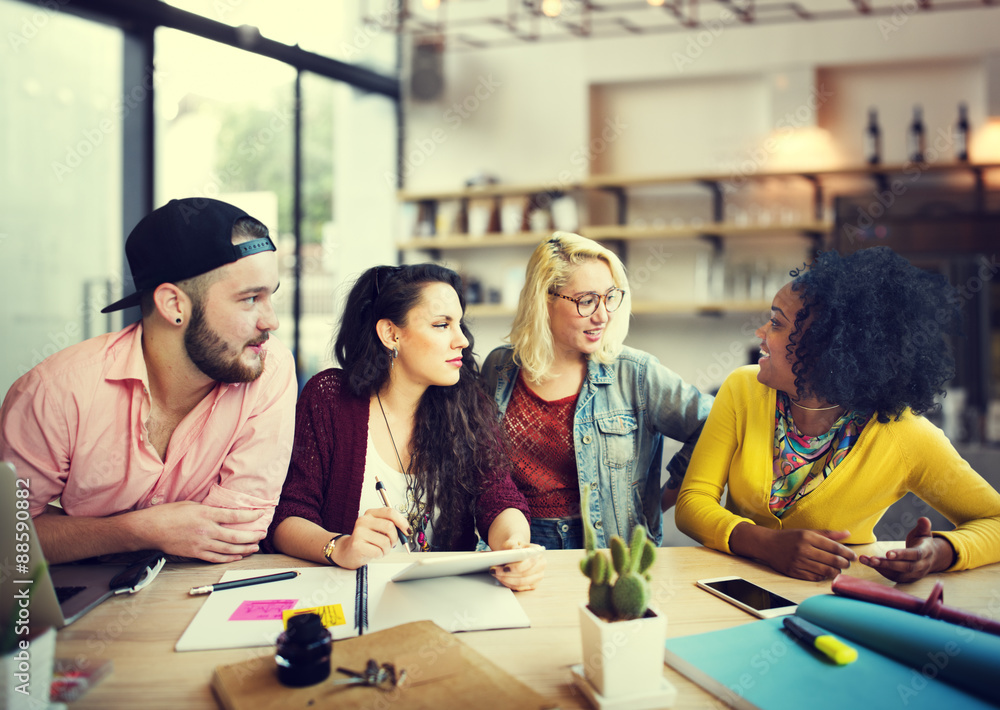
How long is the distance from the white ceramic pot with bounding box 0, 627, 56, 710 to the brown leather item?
A: 1.15m

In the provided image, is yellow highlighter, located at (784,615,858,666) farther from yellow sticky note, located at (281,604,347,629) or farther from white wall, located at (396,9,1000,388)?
white wall, located at (396,9,1000,388)

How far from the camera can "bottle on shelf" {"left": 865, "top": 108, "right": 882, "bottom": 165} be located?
→ 14.7ft

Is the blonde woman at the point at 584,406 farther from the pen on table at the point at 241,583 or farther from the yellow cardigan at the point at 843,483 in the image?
the pen on table at the point at 241,583

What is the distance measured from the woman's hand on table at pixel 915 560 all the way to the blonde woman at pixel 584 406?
75cm

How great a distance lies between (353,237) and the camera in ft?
17.6

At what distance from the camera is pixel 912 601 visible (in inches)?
45.3

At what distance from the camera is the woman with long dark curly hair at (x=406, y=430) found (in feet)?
5.68

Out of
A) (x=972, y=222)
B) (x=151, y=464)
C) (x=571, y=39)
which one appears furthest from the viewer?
(x=571, y=39)

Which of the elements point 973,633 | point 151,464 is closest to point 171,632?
point 151,464

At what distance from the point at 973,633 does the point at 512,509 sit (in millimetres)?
931

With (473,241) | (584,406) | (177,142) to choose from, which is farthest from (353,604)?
(473,241)

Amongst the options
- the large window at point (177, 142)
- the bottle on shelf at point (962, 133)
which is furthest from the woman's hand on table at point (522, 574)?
the bottle on shelf at point (962, 133)

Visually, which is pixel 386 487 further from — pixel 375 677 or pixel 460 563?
pixel 375 677

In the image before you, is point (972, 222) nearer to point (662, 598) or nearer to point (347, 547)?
point (662, 598)
